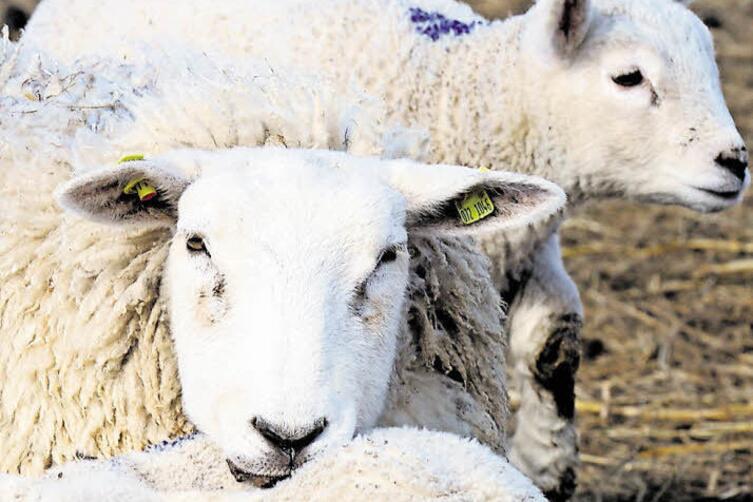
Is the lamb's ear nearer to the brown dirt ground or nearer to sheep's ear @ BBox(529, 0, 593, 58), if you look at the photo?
sheep's ear @ BBox(529, 0, 593, 58)

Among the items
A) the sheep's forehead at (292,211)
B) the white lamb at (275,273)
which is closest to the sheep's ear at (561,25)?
the white lamb at (275,273)

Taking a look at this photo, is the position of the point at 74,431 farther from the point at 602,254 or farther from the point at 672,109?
the point at 602,254

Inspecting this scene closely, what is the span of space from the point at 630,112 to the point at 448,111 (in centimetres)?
68

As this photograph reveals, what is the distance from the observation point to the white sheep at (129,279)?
2.89 meters

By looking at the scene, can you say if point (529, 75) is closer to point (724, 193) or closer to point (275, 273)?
point (724, 193)

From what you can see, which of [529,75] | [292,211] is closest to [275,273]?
[292,211]

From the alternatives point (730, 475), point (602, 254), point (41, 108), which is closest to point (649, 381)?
point (730, 475)

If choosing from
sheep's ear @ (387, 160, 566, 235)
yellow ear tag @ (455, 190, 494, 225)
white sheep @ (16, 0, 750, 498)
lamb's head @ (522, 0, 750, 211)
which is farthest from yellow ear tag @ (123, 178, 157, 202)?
lamb's head @ (522, 0, 750, 211)

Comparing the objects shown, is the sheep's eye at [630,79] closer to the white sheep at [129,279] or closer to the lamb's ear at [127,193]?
the white sheep at [129,279]

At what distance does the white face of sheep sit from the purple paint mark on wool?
2.02 meters

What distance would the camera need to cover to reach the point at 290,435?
2305mm

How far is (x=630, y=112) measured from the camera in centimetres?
487

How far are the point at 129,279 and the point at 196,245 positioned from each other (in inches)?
12.5

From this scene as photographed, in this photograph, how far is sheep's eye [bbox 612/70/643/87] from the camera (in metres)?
4.86
